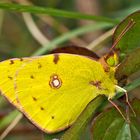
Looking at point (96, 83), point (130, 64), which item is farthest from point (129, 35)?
point (96, 83)

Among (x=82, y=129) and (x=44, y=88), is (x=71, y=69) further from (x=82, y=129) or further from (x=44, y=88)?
(x=82, y=129)

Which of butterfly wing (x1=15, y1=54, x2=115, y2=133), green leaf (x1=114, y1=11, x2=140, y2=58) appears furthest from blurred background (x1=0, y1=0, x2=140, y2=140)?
green leaf (x1=114, y1=11, x2=140, y2=58)

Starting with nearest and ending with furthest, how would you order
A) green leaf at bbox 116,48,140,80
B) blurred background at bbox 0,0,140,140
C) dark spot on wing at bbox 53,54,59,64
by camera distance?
green leaf at bbox 116,48,140,80 → dark spot on wing at bbox 53,54,59,64 → blurred background at bbox 0,0,140,140

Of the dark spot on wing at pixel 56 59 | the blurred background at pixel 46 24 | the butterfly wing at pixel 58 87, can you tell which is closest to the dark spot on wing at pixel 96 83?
the butterfly wing at pixel 58 87

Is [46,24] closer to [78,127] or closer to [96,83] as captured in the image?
[96,83]

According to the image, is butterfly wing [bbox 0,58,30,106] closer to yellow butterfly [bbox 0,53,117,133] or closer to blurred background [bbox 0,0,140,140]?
yellow butterfly [bbox 0,53,117,133]
